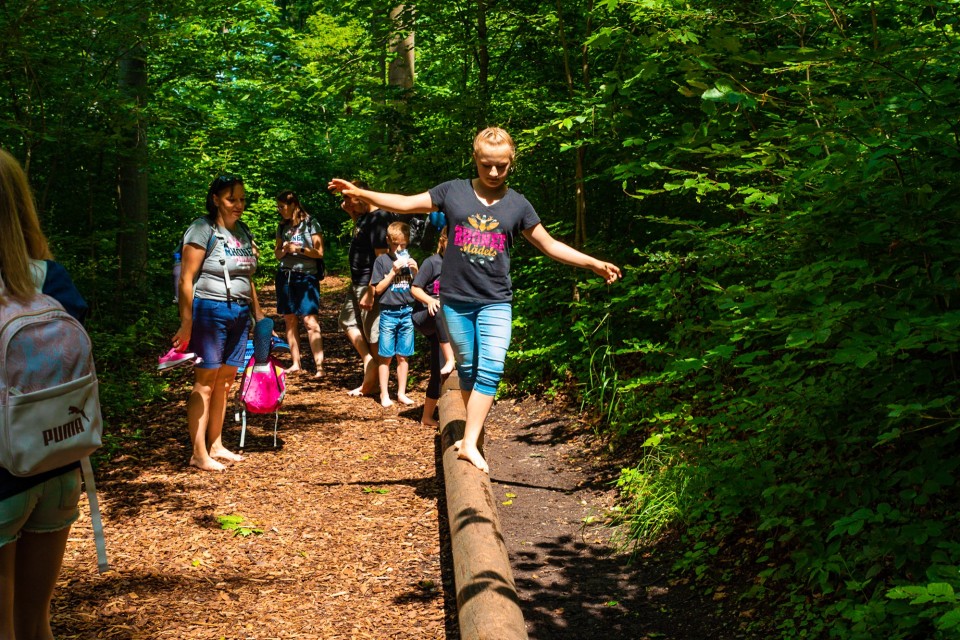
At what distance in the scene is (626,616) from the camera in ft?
15.4

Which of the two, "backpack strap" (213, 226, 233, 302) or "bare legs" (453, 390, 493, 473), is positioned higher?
"backpack strap" (213, 226, 233, 302)

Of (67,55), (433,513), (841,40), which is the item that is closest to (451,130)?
(67,55)

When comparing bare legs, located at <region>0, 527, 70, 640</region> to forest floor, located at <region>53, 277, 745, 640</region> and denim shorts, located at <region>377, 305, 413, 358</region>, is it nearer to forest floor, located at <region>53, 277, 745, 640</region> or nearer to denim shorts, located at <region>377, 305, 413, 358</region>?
forest floor, located at <region>53, 277, 745, 640</region>

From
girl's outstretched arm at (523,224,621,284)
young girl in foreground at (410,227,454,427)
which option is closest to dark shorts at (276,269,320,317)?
young girl in foreground at (410,227,454,427)

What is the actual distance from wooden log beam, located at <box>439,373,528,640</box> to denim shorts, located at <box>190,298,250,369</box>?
72.8 inches

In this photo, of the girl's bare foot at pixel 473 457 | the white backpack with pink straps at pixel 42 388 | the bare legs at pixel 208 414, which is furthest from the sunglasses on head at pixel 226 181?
the white backpack with pink straps at pixel 42 388

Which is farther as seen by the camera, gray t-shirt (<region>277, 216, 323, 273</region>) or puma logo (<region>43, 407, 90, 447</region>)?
gray t-shirt (<region>277, 216, 323, 273</region>)

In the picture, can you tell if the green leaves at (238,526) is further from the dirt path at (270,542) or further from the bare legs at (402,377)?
the bare legs at (402,377)

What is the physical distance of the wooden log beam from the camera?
3518 millimetres

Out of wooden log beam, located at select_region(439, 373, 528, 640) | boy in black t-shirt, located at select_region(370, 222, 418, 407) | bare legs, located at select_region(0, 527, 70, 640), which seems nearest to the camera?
bare legs, located at select_region(0, 527, 70, 640)

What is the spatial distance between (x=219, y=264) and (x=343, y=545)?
2.26 metres

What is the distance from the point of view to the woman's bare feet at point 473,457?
17.5 feet

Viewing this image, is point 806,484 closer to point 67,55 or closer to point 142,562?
point 142,562

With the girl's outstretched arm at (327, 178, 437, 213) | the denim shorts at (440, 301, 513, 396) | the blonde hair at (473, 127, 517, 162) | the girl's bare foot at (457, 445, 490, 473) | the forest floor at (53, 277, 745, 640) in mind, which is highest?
the blonde hair at (473, 127, 517, 162)
